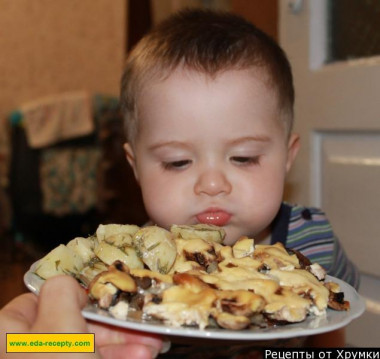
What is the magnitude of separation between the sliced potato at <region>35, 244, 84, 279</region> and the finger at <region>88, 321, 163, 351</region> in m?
0.06

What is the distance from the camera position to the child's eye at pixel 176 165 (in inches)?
38.3

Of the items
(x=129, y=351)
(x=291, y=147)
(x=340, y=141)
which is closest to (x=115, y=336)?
(x=129, y=351)

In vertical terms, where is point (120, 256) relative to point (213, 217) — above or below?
above

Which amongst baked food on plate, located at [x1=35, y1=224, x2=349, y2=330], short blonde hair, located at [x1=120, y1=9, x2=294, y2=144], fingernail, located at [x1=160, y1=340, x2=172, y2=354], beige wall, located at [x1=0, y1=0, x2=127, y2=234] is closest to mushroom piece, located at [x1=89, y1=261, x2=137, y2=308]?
baked food on plate, located at [x1=35, y1=224, x2=349, y2=330]

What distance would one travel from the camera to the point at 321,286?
57cm

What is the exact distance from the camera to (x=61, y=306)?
542 mm

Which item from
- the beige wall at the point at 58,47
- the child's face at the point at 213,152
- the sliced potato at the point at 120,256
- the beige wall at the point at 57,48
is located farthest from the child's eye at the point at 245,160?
the beige wall at the point at 58,47

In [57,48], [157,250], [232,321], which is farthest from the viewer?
[57,48]

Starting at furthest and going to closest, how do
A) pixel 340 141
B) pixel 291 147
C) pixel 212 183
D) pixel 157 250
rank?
1. pixel 340 141
2. pixel 291 147
3. pixel 212 183
4. pixel 157 250

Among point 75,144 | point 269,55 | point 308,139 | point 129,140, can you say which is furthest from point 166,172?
point 75,144

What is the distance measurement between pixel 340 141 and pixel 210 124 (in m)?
0.76

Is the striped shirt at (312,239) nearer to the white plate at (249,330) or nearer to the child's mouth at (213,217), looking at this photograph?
the child's mouth at (213,217)

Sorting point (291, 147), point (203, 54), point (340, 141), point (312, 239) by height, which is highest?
point (203, 54)

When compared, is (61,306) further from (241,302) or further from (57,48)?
(57,48)
